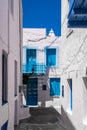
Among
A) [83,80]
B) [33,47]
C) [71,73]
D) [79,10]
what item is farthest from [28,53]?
[79,10]

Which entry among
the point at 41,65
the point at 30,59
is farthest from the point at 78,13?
the point at 30,59

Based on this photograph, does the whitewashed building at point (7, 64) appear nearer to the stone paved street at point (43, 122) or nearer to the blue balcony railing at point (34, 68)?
the stone paved street at point (43, 122)

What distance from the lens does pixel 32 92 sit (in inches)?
994

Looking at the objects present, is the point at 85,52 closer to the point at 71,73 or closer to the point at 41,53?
the point at 71,73

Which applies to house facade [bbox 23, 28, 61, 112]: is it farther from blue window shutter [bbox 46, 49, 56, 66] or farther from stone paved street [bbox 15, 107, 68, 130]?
stone paved street [bbox 15, 107, 68, 130]

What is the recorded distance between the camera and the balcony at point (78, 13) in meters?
5.08

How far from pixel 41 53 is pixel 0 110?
19775 mm

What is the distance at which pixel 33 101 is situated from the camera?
969 inches

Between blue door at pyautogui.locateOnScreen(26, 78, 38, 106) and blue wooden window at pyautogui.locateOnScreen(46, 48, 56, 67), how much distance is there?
78.3 inches

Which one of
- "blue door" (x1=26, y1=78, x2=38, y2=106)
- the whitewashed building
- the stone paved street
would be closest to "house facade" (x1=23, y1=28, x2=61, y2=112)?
"blue door" (x1=26, y1=78, x2=38, y2=106)

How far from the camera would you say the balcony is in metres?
5.08

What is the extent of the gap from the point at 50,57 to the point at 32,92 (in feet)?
12.0

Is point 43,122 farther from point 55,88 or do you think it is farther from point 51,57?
point 51,57

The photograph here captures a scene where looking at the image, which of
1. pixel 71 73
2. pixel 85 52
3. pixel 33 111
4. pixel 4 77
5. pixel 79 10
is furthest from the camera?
pixel 33 111
